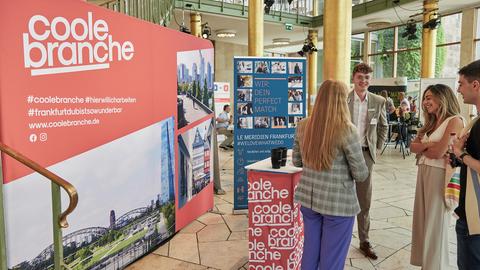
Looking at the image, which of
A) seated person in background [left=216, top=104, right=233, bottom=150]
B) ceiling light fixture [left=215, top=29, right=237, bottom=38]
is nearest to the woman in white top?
seated person in background [left=216, top=104, right=233, bottom=150]

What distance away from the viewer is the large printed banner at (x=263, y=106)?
4477 millimetres

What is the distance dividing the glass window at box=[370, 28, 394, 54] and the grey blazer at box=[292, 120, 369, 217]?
1625 centimetres

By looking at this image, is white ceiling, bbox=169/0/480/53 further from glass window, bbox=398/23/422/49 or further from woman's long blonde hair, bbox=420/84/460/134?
woman's long blonde hair, bbox=420/84/460/134

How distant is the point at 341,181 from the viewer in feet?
7.11

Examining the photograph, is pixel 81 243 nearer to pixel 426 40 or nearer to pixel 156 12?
pixel 156 12

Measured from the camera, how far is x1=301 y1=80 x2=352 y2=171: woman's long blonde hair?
2.10 meters

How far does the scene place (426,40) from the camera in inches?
504

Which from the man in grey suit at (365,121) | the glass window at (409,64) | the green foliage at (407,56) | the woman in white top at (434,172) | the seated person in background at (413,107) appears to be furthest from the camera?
the glass window at (409,64)

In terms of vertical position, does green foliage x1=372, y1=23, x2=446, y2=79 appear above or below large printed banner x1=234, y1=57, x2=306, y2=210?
above

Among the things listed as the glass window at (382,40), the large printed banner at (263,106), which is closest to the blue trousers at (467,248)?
the large printed banner at (263,106)

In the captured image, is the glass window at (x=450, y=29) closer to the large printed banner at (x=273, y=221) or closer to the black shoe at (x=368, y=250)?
the black shoe at (x=368, y=250)

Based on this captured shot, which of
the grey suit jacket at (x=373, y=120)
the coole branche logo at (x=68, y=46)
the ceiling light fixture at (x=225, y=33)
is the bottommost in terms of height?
the grey suit jacket at (x=373, y=120)

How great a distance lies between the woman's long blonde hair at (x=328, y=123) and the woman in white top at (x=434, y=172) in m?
0.85

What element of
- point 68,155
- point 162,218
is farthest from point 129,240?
point 68,155
